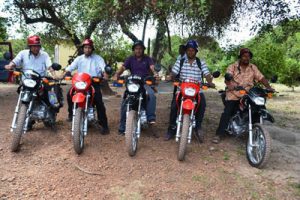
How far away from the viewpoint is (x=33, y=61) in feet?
19.5

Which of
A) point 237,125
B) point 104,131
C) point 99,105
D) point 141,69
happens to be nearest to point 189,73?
point 141,69

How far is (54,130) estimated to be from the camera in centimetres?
618

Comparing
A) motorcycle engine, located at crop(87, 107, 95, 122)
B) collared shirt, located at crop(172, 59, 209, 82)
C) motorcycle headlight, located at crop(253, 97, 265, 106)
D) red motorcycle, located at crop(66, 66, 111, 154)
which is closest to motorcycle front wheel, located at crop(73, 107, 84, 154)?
red motorcycle, located at crop(66, 66, 111, 154)

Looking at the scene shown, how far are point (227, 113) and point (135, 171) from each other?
225 cm

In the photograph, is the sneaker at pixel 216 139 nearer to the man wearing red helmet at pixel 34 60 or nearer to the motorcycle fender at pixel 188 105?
the motorcycle fender at pixel 188 105

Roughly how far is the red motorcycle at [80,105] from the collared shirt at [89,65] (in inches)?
18.9

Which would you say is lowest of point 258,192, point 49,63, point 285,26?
point 258,192

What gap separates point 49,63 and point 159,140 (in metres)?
2.24

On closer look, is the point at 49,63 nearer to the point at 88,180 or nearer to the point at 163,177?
the point at 88,180

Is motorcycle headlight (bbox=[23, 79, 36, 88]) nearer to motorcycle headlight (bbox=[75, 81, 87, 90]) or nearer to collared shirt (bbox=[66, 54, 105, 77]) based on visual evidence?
motorcycle headlight (bbox=[75, 81, 87, 90])

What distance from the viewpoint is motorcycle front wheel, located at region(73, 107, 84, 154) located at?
4.99m

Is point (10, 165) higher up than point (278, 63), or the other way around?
point (278, 63)

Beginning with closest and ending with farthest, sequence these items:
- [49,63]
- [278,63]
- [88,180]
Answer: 1. [88,180]
2. [49,63]
3. [278,63]

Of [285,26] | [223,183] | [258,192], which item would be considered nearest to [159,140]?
[223,183]
